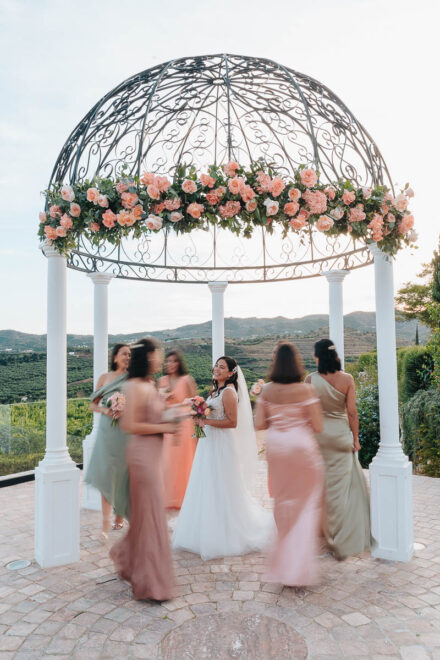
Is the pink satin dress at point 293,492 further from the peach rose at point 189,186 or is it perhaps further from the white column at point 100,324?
the white column at point 100,324

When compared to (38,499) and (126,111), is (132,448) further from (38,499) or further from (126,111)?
(126,111)

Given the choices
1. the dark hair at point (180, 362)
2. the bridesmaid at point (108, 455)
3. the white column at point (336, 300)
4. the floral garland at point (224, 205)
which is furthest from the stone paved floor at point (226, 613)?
the floral garland at point (224, 205)

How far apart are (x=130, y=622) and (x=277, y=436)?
5.74 ft

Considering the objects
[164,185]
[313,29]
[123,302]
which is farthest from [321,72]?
[123,302]

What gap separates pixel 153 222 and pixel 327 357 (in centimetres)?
218

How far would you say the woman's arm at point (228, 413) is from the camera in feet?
14.6

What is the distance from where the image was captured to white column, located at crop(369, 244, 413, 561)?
4277 millimetres

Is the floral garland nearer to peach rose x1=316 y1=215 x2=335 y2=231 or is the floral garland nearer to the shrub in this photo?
peach rose x1=316 y1=215 x2=335 y2=231

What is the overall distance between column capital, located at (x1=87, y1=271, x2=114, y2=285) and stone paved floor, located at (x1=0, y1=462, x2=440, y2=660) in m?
3.52

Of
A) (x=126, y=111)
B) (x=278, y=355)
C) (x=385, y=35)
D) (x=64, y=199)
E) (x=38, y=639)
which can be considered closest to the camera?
(x=38, y=639)

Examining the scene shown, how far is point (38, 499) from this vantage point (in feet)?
14.2

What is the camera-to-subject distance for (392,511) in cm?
431

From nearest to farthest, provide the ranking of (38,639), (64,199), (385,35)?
(38,639) < (64,199) < (385,35)

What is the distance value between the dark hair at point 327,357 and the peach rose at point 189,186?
195cm
